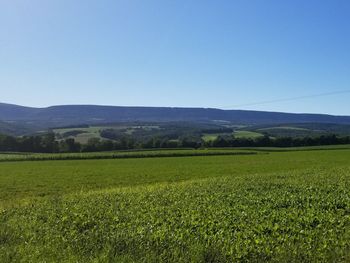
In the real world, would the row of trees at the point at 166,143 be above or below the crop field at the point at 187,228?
below

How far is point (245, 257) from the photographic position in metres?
9.70

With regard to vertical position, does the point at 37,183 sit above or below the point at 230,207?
below

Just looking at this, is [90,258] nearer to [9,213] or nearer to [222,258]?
[222,258]

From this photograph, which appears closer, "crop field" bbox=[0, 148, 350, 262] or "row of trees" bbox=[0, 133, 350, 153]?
"crop field" bbox=[0, 148, 350, 262]

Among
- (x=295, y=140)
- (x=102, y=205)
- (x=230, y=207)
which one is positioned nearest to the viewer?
(x=230, y=207)

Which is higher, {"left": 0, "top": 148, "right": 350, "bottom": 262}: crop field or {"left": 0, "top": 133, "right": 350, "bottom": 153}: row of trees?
{"left": 0, "top": 148, "right": 350, "bottom": 262}: crop field

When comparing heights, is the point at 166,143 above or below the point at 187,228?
below

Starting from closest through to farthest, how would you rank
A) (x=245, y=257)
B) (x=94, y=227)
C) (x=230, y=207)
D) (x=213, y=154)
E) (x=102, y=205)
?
(x=245, y=257) < (x=94, y=227) < (x=230, y=207) < (x=102, y=205) < (x=213, y=154)

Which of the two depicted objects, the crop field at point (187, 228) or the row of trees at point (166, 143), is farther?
the row of trees at point (166, 143)

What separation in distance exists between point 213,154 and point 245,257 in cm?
7186

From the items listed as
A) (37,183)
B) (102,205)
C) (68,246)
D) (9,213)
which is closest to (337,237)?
(68,246)

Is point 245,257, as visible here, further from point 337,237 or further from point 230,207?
point 230,207

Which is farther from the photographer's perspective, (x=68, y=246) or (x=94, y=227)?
(x=94, y=227)

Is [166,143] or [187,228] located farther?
[166,143]
